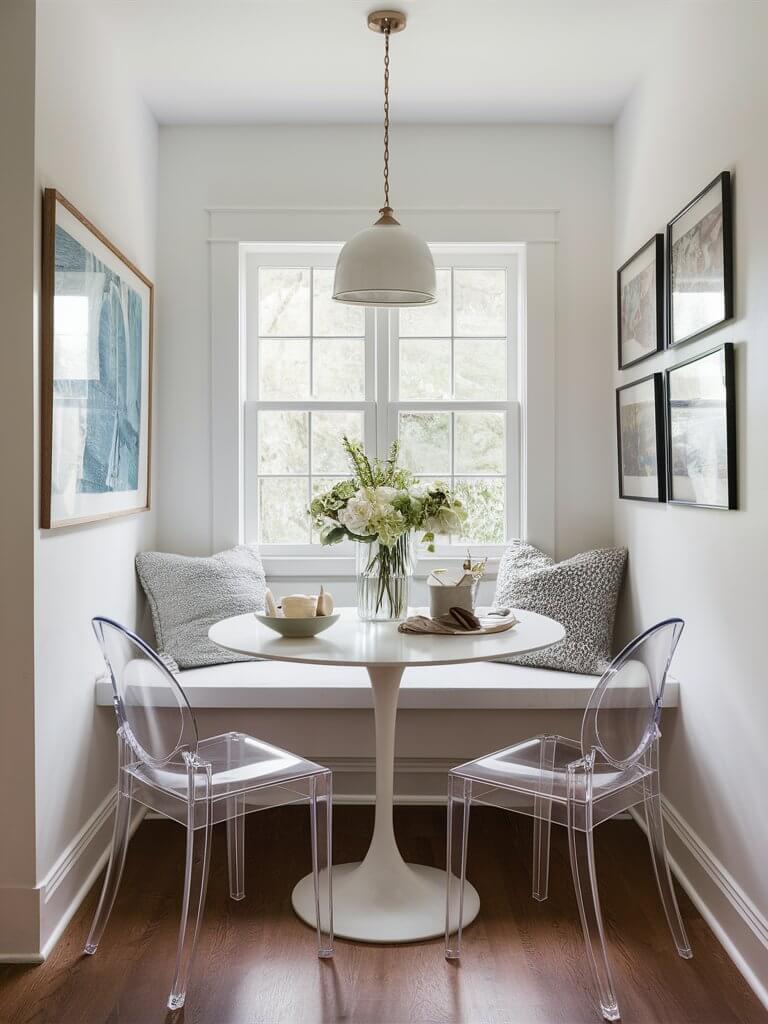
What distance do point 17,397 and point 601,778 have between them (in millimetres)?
1729

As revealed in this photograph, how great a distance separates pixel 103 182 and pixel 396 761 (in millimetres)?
2184

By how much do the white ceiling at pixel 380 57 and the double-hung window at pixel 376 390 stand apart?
0.58 m

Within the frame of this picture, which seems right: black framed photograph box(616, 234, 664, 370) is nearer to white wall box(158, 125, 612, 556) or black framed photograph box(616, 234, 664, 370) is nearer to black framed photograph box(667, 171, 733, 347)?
black framed photograph box(667, 171, 733, 347)

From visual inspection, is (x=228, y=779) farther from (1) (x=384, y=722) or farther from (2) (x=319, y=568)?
(2) (x=319, y=568)

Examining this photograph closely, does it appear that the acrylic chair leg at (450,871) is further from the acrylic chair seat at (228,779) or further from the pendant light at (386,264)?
the pendant light at (386,264)

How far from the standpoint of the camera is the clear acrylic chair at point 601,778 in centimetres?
205

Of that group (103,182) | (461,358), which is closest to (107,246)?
(103,182)

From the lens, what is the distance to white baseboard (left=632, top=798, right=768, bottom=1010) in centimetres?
204

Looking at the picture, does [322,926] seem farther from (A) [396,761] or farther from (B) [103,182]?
(B) [103,182]

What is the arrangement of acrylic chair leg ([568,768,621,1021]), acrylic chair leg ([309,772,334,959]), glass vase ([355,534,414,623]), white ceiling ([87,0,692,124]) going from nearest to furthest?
1. acrylic chair leg ([568,768,621,1021])
2. acrylic chair leg ([309,772,334,959])
3. glass vase ([355,534,414,623])
4. white ceiling ([87,0,692,124])

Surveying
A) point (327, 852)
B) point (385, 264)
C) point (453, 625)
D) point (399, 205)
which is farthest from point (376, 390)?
point (327, 852)

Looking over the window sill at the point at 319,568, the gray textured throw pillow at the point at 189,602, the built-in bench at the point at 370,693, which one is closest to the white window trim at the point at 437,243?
the window sill at the point at 319,568

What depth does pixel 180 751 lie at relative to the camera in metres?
2.18

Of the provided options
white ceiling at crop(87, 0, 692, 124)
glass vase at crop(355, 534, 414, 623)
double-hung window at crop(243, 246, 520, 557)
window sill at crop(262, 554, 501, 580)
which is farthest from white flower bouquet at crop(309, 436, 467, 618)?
white ceiling at crop(87, 0, 692, 124)
